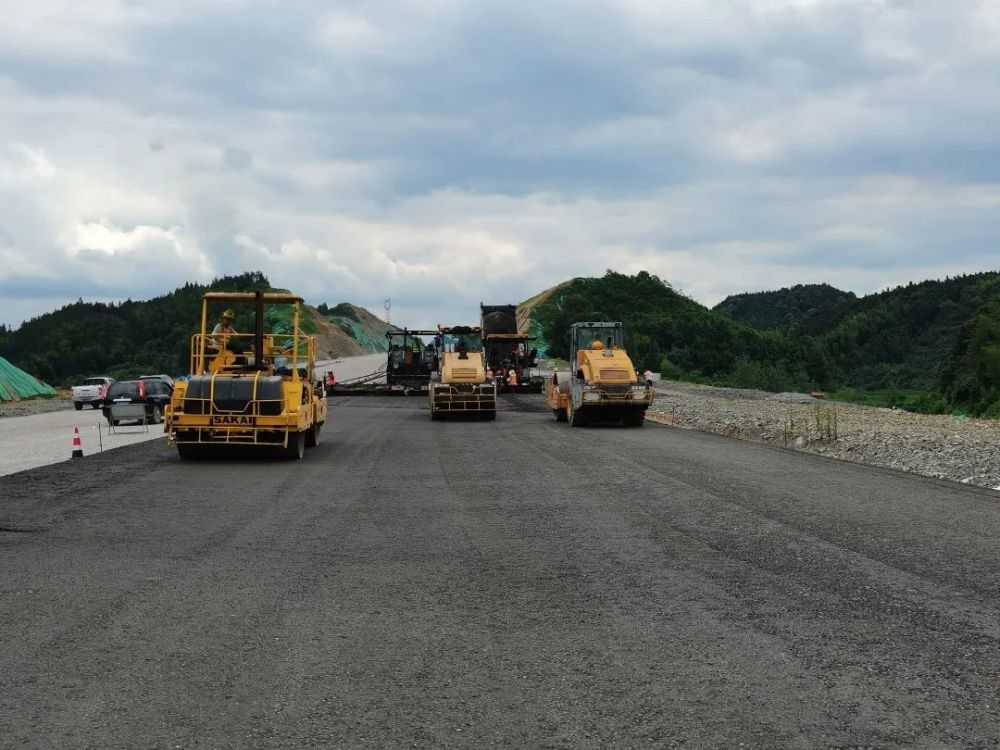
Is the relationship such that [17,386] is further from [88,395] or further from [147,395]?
[147,395]

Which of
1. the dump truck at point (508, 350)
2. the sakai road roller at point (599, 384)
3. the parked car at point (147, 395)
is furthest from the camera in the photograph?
the dump truck at point (508, 350)

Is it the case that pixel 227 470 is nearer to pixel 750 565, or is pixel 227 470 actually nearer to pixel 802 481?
pixel 802 481

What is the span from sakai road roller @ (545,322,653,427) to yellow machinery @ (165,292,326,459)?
9577 millimetres

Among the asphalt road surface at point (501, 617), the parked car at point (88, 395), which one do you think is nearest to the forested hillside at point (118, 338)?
the parked car at point (88, 395)

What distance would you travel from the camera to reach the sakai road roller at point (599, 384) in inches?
1033

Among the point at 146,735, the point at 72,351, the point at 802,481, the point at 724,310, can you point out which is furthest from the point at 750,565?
the point at 724,310

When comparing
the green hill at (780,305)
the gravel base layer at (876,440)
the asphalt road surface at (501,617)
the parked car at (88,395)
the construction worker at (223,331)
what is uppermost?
the green hill at (780,305)

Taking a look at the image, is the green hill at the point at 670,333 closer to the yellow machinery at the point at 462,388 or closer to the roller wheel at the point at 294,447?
the yellow machinery at the point at 462,388

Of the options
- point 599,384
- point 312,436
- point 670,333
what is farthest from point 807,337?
point 312,436

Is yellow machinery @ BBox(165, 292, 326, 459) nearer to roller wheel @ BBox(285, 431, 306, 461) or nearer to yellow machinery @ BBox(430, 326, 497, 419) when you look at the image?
roller wheel @ BBox(285, 431, 306, 461)

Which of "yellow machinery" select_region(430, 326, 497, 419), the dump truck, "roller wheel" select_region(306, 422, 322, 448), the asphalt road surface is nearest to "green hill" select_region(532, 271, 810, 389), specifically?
the dump truck

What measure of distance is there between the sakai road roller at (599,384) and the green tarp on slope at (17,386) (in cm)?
3239

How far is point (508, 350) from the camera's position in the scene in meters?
48.4

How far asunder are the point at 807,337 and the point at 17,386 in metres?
92.7
